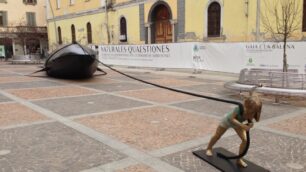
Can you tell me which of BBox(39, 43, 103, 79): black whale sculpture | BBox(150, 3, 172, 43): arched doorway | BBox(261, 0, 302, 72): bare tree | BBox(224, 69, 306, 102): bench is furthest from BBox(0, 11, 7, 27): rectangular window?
BBox(224, 69, 306, 102): bench

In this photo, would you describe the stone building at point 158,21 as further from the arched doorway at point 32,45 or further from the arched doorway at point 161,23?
the arched doorway at point 32,45

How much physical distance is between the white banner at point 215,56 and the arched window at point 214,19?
11.6 feet

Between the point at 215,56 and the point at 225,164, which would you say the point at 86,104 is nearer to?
the point at 225,164

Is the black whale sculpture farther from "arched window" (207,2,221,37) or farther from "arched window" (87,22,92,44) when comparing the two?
"arched window" (87,22,92,44)

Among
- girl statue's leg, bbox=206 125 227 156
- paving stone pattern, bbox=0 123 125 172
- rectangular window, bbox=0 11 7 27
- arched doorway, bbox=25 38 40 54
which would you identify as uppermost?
rectangular window, bbox=0 11 7 27

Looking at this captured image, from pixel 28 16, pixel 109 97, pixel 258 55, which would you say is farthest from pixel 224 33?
pixel 28 16

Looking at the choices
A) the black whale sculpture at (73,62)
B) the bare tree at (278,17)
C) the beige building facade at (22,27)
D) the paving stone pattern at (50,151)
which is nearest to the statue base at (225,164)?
the paving stone pattern at (50,151)

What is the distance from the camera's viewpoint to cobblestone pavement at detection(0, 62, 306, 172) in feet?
13.1

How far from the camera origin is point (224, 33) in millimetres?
18234

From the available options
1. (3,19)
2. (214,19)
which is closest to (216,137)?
(214,19)

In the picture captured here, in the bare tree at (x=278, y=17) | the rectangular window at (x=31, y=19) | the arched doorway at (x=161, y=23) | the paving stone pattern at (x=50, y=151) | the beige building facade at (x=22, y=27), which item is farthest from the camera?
the rectangular window at (x=31, y=19)

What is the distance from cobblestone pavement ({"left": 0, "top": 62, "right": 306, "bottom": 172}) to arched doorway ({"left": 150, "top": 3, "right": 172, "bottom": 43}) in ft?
47.2

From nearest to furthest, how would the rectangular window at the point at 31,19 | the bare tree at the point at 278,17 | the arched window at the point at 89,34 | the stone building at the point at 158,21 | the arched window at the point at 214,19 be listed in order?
the bare tree at the point at 278,17, the stone building at the point at 158,21, the arched window at the point at 214,19, the arched window at the point at 89,34, the rectangular window at the point at 31,19

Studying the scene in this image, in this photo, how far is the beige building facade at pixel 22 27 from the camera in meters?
41.1
